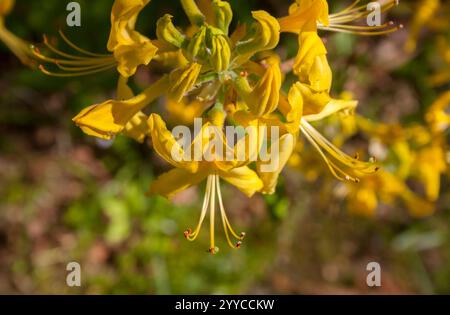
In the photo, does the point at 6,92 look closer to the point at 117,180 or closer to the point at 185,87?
the point at 117,180

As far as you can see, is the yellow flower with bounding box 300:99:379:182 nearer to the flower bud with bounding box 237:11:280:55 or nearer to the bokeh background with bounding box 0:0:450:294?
the flower bud with bounding box 237:11:280:55

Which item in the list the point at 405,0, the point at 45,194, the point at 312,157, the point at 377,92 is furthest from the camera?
the point at 377,92

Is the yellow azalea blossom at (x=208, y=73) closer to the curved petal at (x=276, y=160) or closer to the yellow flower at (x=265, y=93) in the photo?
the yellow flower at (x=265, y=93)

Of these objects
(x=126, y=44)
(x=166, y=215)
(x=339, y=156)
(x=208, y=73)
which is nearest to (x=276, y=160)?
(x=339, y=156)

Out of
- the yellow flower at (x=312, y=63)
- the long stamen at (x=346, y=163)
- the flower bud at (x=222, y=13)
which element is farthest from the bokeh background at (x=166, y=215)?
the yellow flower at (x=312, y=63)

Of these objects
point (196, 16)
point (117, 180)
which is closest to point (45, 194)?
point (117, 180)

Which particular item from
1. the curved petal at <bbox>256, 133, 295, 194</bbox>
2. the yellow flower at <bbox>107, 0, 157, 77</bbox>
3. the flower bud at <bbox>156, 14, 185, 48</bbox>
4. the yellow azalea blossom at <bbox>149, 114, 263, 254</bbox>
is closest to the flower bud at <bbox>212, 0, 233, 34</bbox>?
the flower bud at <bbox>156, 14, 185, 48</bbox>
